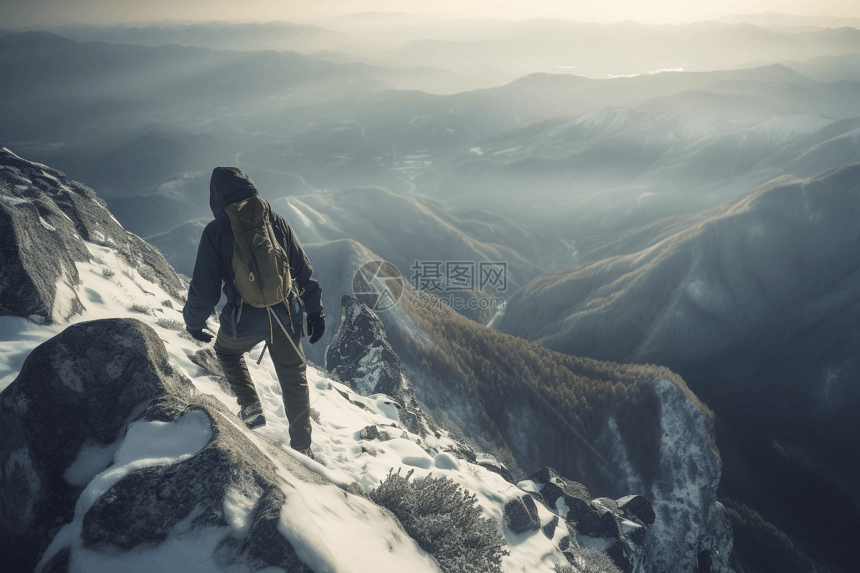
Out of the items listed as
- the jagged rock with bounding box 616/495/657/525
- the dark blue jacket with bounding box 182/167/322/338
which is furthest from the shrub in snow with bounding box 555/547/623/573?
the jagged rock with bounding box 616/495/657/525

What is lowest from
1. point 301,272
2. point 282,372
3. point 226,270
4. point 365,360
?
point 365,360

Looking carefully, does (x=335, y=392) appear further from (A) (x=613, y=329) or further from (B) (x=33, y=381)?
(A) (x=613, y=329)

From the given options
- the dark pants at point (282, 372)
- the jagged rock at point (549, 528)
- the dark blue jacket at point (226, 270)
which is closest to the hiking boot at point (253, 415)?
the dark pants at point (282, 372)

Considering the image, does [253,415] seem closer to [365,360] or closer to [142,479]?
[142,479]

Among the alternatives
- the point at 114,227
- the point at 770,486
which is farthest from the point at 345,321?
the point at 770,486

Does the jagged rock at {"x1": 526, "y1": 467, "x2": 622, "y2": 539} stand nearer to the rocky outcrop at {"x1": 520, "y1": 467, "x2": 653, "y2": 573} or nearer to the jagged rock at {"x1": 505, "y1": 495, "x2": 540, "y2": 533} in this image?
the rocky outcrop at {"x1": 520, "y1": 467, "x2": 653, "y2": 573}

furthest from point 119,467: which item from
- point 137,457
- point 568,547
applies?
point 568,547

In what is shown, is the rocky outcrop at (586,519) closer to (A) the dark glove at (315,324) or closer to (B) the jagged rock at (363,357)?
(B) the jagged rock at (363,357)

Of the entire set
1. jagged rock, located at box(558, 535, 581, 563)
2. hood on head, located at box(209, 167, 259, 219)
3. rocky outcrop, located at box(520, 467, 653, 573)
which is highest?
hood on head, located at box(209, 167, 259, 219)
